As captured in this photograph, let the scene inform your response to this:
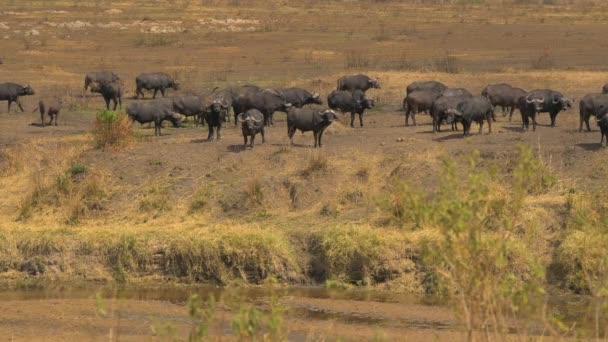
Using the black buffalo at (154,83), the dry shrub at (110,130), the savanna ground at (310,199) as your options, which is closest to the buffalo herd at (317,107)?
the savanna ground at (310,199)

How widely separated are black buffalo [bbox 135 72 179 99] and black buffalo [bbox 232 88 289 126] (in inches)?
308

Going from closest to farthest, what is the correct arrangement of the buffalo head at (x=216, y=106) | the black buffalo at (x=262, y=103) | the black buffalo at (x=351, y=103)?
1. the buffalo head at (x=216, y=106)
2. the black buffalo at (x=262, y=103)
3. the black buffalo at (x=351, y=103)

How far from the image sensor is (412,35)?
54.3 metres

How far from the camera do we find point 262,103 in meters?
28.9

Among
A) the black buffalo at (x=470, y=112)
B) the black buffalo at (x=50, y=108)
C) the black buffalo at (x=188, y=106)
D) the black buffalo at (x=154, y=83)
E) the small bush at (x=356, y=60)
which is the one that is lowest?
the small bush at (x=356, y=60)

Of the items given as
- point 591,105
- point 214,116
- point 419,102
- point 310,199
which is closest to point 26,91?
point 214,116

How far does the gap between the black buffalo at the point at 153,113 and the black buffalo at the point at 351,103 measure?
409cm

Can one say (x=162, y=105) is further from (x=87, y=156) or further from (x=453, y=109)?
(x=453, y=109)

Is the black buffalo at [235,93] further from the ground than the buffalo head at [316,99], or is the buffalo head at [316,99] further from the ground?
the black buffalo at [235,93]

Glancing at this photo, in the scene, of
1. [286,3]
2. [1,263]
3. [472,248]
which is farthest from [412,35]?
[472,248]

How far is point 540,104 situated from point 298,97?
21.0 feet

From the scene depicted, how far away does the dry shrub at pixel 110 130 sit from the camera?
2422 cm

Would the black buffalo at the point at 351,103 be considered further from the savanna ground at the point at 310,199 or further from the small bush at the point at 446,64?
the small bush at the point at 446,64

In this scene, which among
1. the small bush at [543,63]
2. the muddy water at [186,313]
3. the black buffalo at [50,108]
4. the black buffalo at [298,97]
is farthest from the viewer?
the small bush at [543,63]
